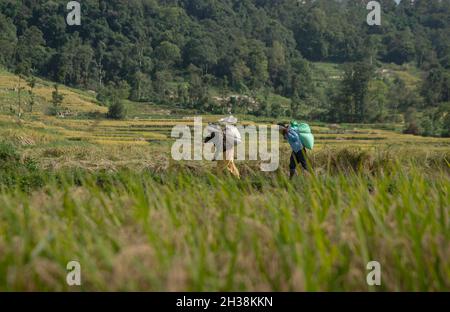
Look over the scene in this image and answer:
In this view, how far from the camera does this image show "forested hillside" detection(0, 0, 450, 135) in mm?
50250

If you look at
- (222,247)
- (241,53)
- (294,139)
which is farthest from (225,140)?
(241,53)

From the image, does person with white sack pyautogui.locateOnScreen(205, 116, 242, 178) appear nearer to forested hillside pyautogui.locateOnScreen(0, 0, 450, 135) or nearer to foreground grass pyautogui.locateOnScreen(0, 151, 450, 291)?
foreground grass pyautogui.locateOnScreen(0, 151, 450, 291)

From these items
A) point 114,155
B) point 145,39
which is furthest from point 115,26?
point 114,155

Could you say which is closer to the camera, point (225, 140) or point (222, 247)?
point (222, 247)

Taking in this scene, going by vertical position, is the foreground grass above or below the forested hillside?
below

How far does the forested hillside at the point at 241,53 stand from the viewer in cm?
5025

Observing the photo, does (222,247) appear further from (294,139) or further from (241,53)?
(241,53)

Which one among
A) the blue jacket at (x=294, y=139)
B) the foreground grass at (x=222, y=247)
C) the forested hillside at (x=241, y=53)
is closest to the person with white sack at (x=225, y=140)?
the blue jacket at (x=294, y=139)

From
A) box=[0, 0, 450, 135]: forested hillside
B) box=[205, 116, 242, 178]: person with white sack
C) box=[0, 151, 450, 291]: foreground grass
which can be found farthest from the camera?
box=[0, 0, 450, 135]: forested hillside

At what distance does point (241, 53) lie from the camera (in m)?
68.1

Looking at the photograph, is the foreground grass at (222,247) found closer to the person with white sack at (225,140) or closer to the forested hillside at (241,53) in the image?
the person with white sack at (225,140)

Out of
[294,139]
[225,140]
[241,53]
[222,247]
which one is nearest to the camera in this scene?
[222,247]

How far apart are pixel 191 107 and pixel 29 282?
44.0m

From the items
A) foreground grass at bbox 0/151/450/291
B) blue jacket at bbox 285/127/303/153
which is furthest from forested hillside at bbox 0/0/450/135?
foreground grass at bbox 0/151/450/291
